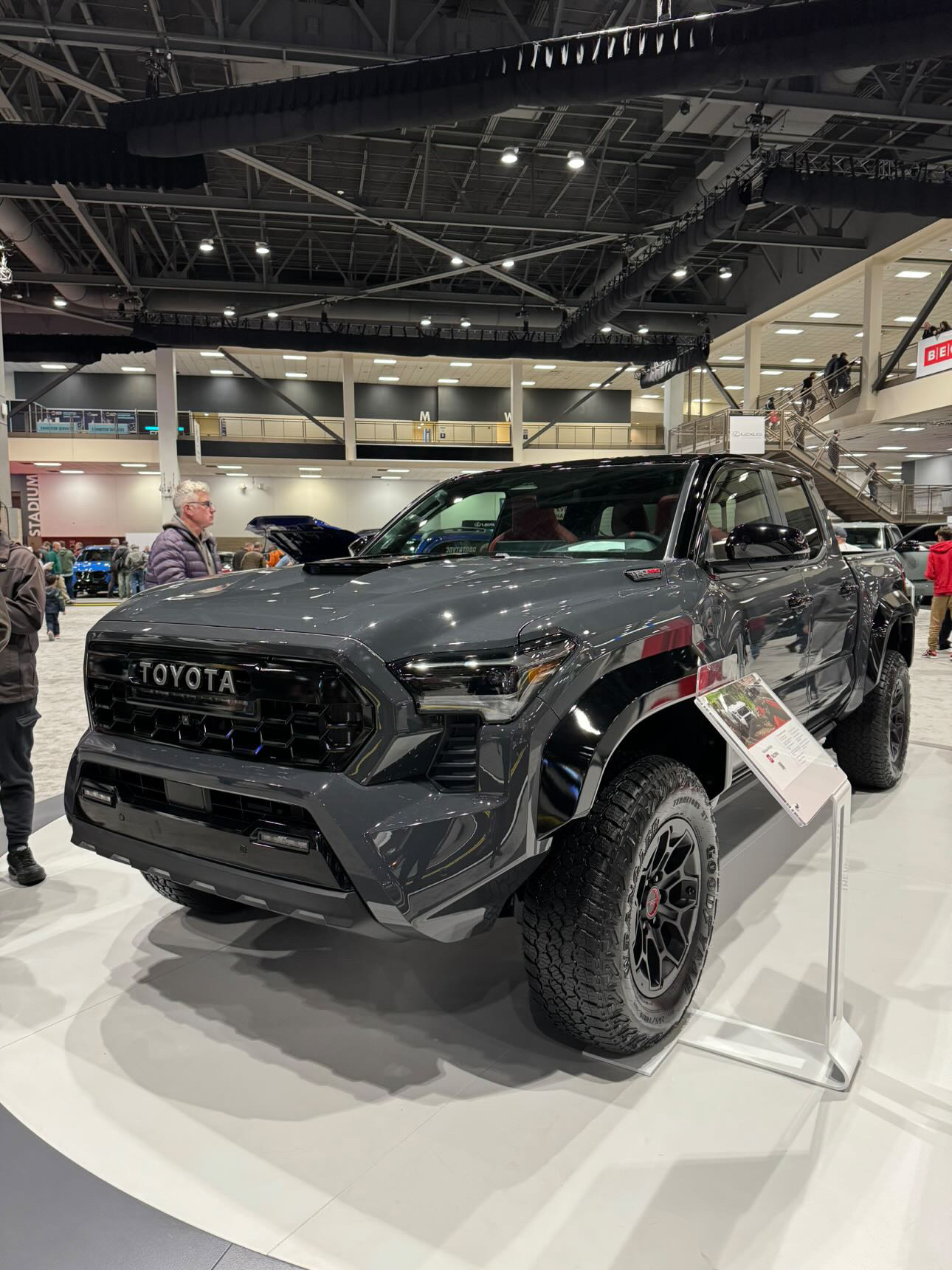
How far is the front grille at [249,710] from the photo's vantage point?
6.22 feet

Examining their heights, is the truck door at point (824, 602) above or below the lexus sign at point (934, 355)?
below

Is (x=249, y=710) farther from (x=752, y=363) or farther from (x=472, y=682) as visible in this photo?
(x=752, y=363)

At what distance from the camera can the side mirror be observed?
270cm

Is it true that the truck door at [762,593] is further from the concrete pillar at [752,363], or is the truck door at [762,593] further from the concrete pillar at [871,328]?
the concrete pillar at [752,363]

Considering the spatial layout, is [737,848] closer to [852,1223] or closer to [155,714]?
[852,1223]

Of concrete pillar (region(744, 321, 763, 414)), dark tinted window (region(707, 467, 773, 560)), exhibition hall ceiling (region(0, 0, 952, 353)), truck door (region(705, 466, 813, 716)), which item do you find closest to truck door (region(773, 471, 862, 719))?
truck door (region(705, 466, 813, 716))

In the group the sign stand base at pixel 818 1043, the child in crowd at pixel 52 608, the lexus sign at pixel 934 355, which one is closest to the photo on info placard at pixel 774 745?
the sign stand base at pixel 818 1043

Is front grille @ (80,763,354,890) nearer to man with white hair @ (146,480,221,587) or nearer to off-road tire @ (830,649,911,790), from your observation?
man with white hair @ (146,480,221,587)

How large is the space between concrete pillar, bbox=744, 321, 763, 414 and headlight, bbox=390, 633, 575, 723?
2074 cm

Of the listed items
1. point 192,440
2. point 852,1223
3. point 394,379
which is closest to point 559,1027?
point 852,1223

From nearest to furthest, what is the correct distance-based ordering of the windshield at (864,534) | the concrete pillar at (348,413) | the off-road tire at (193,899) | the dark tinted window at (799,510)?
the off-road tire at (193,899), the dark tinted window at (799,510), the windshield at (864,534), the concrete pillar at (348,413)

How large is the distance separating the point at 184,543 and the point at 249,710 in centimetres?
269

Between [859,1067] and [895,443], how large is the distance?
24.2m

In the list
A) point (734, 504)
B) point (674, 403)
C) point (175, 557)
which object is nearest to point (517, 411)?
point (674, 403)
